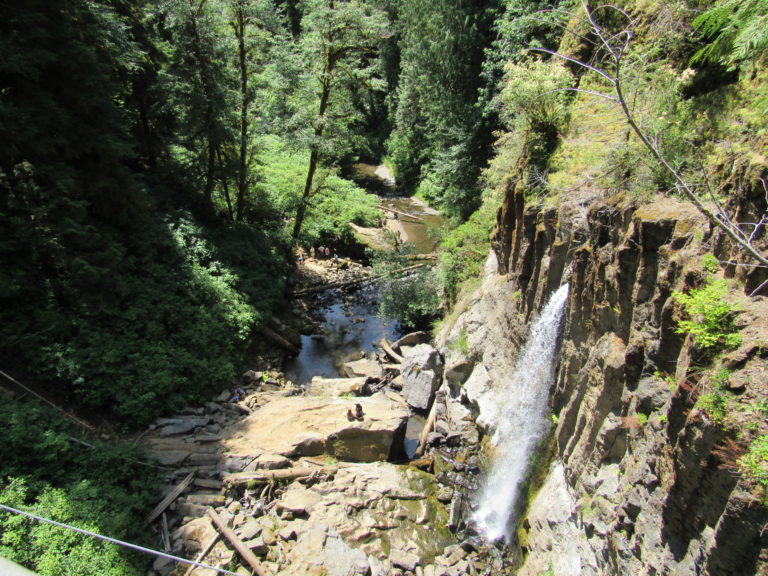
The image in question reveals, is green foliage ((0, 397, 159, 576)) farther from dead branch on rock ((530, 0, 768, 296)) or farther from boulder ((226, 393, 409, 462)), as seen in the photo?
dead branch on rock ((530, 0, 768, 296))

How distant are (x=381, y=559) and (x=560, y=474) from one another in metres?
3.52

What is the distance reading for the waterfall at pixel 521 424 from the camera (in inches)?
Answer: 327

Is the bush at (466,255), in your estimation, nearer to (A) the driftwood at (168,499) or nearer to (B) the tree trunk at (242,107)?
(B) the tree trunk at (242,107)

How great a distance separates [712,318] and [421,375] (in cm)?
843

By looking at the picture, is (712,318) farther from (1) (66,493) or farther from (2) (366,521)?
(1) (66,493)

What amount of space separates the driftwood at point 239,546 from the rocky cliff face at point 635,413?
4408 millimetres

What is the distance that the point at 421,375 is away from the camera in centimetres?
1216

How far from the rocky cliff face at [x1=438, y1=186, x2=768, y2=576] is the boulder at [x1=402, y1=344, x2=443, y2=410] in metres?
3.96

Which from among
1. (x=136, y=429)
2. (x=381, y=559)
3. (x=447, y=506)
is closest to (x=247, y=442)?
(x=136, y=429)

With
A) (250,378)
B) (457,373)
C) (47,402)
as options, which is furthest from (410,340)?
(47,402)

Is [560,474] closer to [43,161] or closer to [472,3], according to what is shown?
[43,161]

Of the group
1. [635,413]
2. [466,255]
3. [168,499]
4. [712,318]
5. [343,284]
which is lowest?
[168,499]

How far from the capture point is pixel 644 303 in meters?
5.71

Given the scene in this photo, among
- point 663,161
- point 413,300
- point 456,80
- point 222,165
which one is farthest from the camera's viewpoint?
point 456,80
